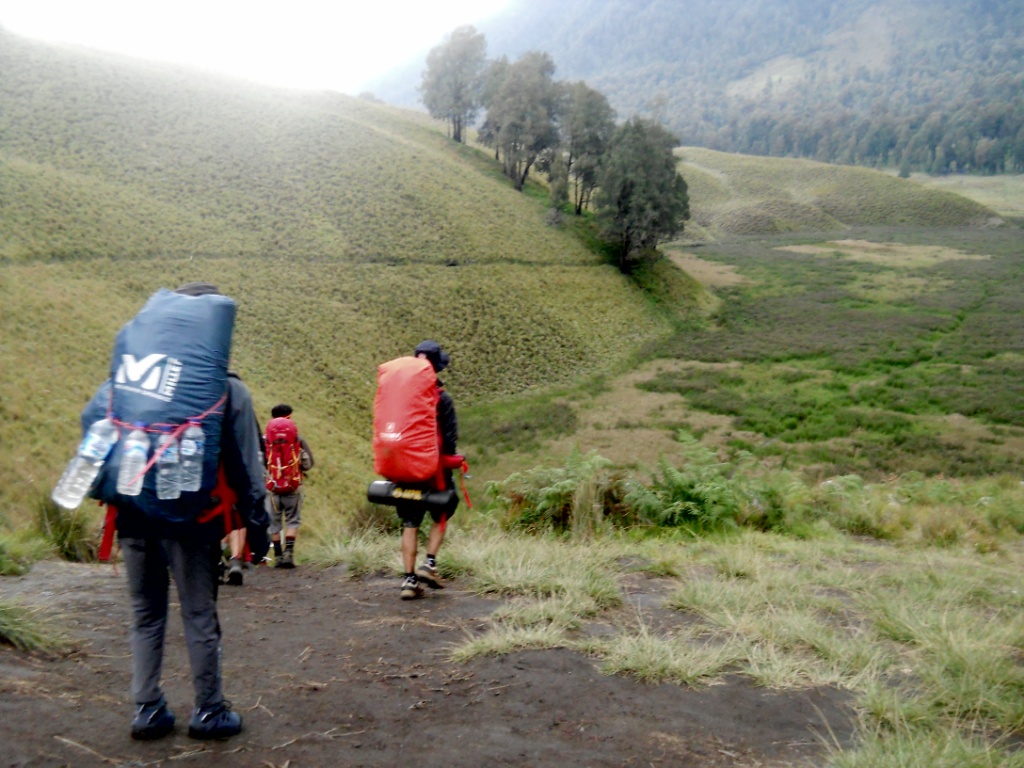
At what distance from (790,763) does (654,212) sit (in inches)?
1909

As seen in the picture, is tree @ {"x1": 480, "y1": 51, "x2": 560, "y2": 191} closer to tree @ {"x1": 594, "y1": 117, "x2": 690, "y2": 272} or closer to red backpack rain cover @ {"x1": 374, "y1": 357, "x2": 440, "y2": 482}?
tree @ {"x1": 594, "y1": 117, "x2": 690, "y2": 272}

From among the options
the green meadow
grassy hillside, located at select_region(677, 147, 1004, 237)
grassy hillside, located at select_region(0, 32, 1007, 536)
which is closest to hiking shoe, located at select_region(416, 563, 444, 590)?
the green meadow

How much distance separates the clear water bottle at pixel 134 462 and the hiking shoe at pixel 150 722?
1.09 meters

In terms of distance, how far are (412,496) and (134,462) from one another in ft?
9.84

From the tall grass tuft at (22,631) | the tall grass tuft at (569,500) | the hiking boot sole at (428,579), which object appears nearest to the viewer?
the tall grass tuft at (22,631)

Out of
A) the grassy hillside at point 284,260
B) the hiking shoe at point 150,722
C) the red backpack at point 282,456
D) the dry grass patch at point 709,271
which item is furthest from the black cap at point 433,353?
the dry grass patch at point 709,271

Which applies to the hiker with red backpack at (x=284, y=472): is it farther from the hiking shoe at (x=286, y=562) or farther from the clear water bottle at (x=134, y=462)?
the clear water bottle at (x=134, y=462)

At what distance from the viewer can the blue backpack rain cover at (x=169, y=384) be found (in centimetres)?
326

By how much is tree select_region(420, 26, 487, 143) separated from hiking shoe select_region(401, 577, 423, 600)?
69081mm

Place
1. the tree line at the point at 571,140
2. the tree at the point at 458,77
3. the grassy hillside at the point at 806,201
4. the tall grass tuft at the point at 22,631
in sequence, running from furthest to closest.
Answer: the grassy hillside at the point at 806,201 < the tree at the point at 458,77 < the tree line at the point at 571,140 < the tall grass tuft at the point at 22,631

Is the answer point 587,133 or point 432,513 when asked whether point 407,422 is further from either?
point 587,133

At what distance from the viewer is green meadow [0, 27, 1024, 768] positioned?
191 inches

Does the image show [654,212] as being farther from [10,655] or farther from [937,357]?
[10,655]

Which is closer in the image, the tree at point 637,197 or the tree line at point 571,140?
the tree at point 637,197
